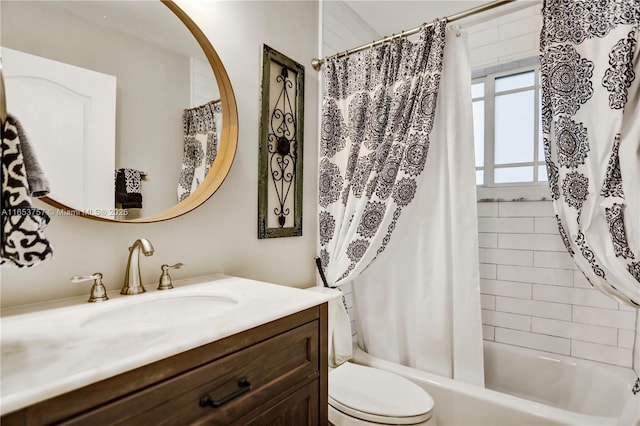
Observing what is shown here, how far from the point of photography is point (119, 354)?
0.62 meters

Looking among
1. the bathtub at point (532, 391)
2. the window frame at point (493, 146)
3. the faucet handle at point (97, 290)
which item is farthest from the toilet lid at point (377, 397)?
the window frame at point (493, 146)

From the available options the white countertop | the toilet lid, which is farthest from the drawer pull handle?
the toilet lid

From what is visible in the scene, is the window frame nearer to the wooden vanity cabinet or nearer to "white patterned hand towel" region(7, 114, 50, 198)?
the wooden vanity cabinet

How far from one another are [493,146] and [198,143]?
1.89 m

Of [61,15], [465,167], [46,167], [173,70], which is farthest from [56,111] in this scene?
[465,167]

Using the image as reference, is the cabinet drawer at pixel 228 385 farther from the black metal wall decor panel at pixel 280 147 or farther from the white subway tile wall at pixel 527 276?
the white subway tile wall at pixel 527 276

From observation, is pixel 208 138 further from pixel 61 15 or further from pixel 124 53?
pixel 61 15

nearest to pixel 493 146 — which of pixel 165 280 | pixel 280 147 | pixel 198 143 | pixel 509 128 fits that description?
pixel 509 128

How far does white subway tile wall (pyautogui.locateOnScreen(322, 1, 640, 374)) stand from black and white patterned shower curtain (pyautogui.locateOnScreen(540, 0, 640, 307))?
2.48 ft

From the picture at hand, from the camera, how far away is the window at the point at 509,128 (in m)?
2.13

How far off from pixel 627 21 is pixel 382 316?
1.58m

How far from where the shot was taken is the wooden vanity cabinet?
574mm

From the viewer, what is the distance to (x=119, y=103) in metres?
1.08

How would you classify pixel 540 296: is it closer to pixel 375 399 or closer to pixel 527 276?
pixel 527 276
